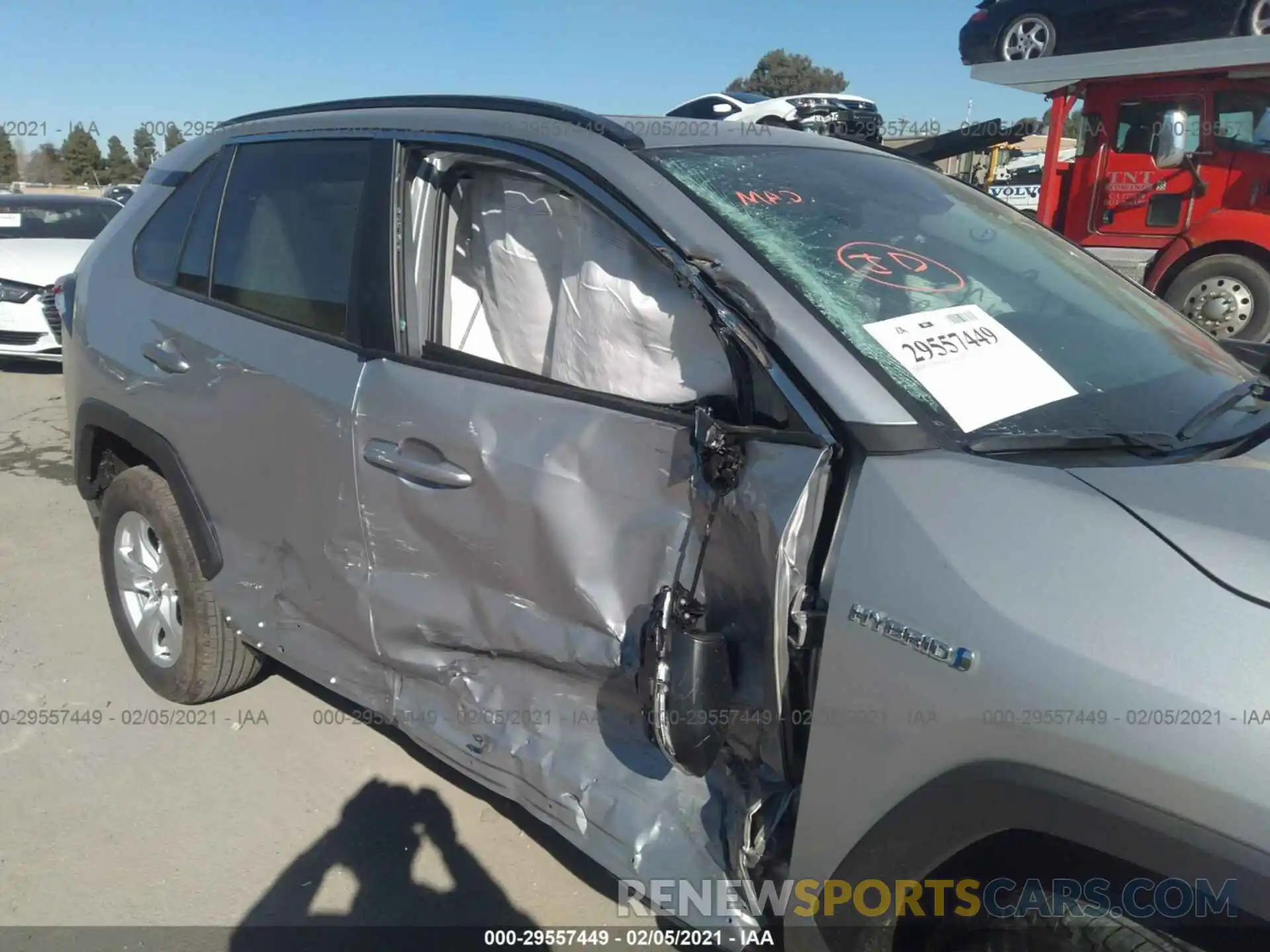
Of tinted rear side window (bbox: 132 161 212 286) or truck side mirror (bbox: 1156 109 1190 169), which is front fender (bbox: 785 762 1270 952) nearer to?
tinted rear side window (bbox: 132 161 212 286)

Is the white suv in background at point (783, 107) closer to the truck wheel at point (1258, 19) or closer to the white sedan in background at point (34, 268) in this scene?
the truck wheel at point (1258, 19)

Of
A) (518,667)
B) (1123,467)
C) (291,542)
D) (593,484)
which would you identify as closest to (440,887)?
(518,667)

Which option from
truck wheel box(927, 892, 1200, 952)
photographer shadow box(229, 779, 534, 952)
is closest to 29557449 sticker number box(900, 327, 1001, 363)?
truck wheel box(927, 892, 1200, 952)

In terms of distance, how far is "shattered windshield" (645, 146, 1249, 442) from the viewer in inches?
68.0

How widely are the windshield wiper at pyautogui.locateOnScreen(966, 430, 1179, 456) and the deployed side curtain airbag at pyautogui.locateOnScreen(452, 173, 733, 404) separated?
585 millimetres

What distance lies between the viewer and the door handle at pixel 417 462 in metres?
2.14

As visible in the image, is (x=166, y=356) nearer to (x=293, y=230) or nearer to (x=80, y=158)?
(x=293, y=230)

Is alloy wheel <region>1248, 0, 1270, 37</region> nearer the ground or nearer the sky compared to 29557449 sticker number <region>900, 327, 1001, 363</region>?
nearer the sky

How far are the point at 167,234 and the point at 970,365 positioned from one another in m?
2.63

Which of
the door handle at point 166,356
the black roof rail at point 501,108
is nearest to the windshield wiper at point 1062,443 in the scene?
the black roof rail at point 501,108

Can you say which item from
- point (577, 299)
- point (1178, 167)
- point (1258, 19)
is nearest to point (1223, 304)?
point (1178, 167)

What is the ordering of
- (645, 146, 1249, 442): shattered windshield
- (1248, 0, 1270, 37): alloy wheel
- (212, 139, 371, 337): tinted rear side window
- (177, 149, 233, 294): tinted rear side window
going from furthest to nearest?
(1248, 0, 1270, 37): alloy wheel < (177, 149, 233, 294): tinted rear side window < (212, 139, 371, 337): tinted rear side window < (645, 146, 1249, 442): shattered windshield

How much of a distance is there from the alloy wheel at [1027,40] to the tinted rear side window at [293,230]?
29.2 feet

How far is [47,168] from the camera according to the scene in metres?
52.5
